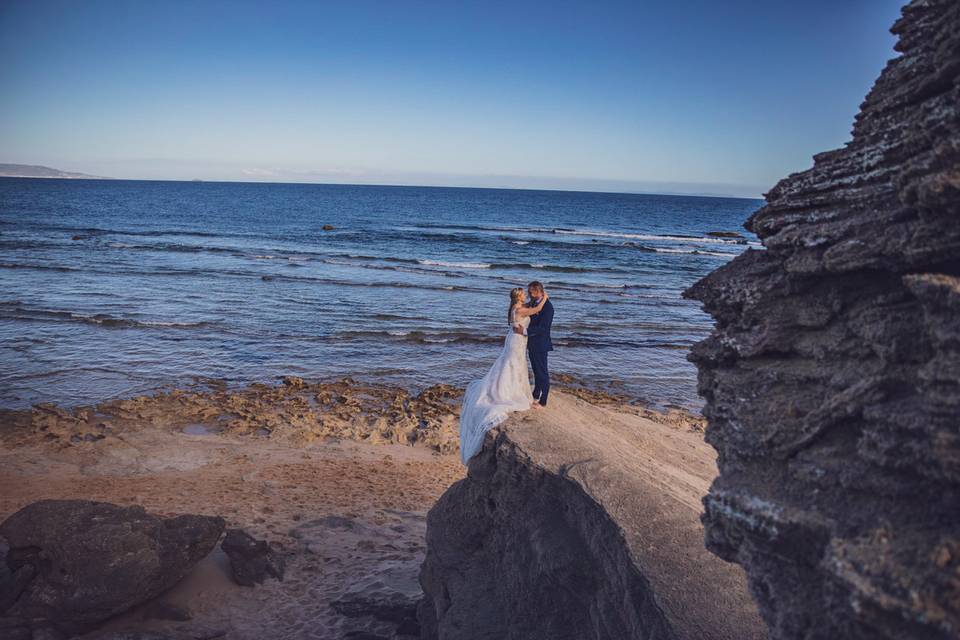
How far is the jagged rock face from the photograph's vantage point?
284cm

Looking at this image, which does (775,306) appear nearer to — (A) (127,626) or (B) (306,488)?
(A) (127,626)

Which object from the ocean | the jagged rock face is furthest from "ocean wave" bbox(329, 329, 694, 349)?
the jagged rock face

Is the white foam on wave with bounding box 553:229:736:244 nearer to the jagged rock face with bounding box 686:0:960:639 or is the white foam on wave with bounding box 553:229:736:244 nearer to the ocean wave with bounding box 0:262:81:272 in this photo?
the ocean wave with bounding box 0:262:81:272

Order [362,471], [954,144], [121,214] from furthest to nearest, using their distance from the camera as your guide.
Answer: [121,214] → [362,471] → [954,144]

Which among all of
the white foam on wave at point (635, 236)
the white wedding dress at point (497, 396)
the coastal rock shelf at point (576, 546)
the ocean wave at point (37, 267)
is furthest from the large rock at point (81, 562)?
the white foam on wave at point (635, 236)

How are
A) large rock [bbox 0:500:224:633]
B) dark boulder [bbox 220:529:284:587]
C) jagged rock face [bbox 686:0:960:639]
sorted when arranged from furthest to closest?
dark boulder [bbox 220:529:284:587] → large rock [bbox 0:500:224:633] → jagged rock face [bbox 686:0:960:639]

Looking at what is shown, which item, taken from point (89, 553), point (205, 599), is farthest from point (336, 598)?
point (89, 553)

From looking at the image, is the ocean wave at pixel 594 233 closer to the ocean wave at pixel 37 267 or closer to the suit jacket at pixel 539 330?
the ocean wave at pixel 37 267

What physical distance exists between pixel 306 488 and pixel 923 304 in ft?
33.3

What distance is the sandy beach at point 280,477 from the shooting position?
8.30 m

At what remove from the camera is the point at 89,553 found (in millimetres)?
7500

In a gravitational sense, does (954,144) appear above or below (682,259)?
above

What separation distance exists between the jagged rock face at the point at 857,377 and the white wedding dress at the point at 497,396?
3.77 metres

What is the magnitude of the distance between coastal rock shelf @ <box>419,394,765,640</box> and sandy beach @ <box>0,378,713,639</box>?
161cm
